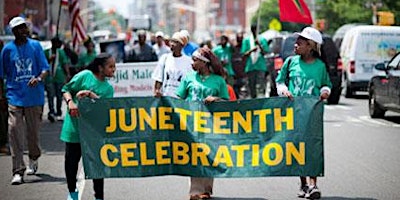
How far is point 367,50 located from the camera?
89.0ft

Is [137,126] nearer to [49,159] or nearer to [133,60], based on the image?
[49,159]

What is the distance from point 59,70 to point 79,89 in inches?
434

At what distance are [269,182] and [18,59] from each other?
325 centimetres

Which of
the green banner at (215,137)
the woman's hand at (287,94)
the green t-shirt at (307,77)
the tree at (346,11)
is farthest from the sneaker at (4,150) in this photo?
the tree at (346,11)

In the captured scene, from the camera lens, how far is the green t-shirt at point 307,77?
32.4 ft

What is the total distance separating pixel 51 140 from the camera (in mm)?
16062

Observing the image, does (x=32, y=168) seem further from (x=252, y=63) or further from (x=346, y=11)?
(x=346, y=11)

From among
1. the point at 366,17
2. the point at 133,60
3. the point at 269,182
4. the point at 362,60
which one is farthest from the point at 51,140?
the point at 366,17

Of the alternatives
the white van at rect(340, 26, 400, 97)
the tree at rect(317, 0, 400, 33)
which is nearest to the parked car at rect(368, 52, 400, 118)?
the white van at rect(340, 26, 400, 97)

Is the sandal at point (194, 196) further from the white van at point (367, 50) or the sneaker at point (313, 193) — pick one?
the white van at point (367, 50)

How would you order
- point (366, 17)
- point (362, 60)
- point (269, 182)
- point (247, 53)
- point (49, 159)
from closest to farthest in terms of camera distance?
1. point (269, 182)
2. point (49, 159)
3. point (247, 53)
4. point (362, 60)
5. point (366, 17)

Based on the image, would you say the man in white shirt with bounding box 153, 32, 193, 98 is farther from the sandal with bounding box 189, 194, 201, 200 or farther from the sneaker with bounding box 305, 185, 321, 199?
the sneaker with bounding box 305, 185, 321, 199

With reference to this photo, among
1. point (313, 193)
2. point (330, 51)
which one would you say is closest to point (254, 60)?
point (330, 51)

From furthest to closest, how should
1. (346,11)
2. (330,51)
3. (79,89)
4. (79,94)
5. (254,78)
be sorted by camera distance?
1. (346,11)
2. (330,51)
3. (254,78)
4. (79,89)
5. (79,94)
